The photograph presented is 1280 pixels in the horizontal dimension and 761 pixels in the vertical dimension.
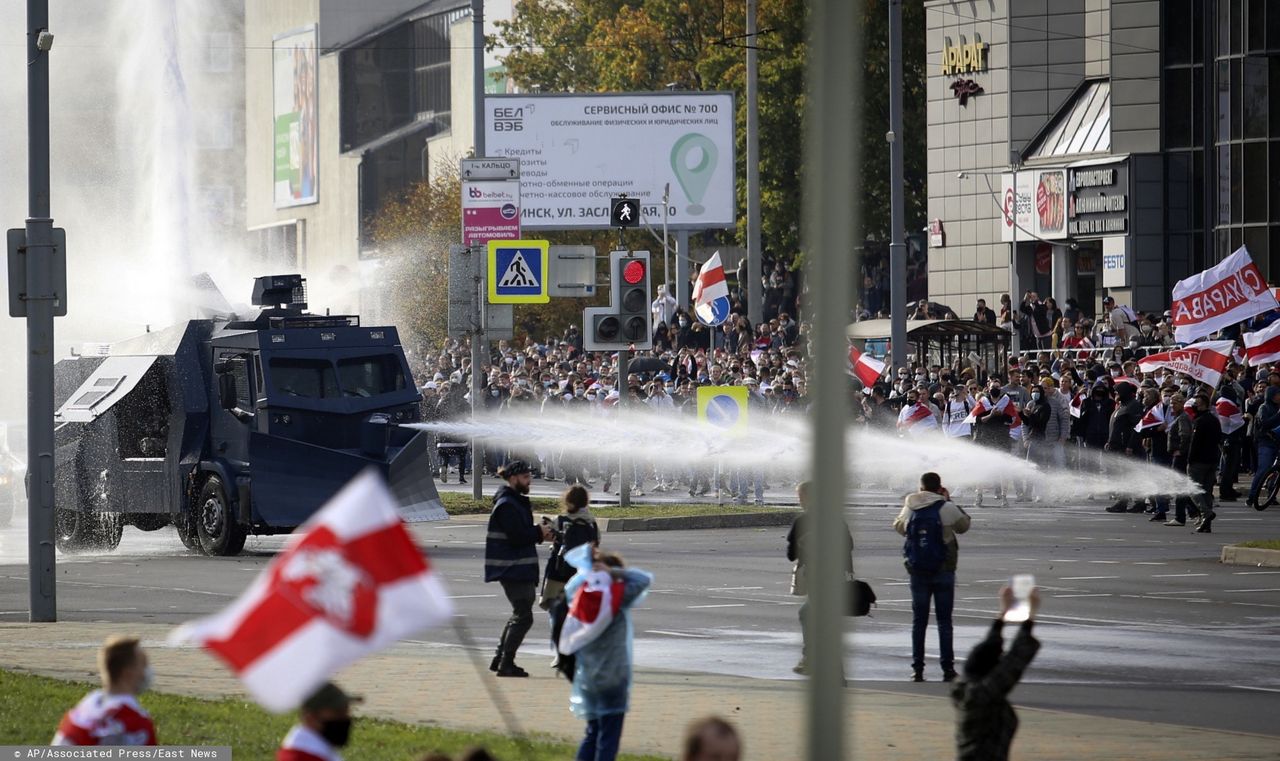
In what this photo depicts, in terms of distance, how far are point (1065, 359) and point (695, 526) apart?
1055cm

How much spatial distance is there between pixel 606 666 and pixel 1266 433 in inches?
814

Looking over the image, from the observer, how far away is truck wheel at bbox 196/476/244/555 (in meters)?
24.5

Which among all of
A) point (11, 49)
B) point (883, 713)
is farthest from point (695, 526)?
point (11, 49)

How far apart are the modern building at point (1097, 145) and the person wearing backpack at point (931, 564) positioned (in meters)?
37.1

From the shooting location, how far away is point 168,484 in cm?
2508

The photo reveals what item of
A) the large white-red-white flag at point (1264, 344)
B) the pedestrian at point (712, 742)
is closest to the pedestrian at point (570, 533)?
the pedestrian at point (712, 742)

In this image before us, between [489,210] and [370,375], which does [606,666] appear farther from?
[489,210]

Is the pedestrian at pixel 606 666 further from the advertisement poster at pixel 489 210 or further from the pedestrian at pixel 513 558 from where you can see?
the advertisement poster at pixel 489 210

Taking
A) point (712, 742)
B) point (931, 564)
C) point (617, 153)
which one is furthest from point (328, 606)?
point (617, 153)

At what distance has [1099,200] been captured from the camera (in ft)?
178

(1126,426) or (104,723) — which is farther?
(1126,426)

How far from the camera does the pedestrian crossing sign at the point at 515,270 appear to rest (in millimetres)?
29781

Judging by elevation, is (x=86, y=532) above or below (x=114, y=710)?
below

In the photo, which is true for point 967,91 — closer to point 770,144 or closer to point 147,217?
point 770,144
